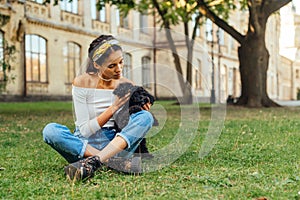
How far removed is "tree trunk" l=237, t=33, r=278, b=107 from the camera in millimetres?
15500

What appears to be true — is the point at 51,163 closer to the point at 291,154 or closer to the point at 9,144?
the point at 9,144

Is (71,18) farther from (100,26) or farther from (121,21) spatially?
(121,21)

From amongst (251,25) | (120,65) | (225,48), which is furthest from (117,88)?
(225,48)

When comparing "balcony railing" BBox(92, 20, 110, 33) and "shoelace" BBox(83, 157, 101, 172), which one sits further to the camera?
"balcony railing" BBox(92, 20, 110, 33)

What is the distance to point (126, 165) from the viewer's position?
3430 mm

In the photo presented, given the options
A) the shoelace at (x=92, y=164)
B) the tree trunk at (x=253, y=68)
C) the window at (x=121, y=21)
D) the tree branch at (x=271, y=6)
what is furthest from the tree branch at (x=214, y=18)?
the window at (x=121, y=21)

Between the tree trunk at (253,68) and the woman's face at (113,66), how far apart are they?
12464mm

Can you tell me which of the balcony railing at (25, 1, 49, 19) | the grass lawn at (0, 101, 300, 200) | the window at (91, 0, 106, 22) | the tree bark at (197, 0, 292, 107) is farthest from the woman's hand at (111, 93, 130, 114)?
the window at (91, 0, 106, 22)

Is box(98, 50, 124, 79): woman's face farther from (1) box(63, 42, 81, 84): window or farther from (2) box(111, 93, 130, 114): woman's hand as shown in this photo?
(1) box(63, 42, 81, 84): window

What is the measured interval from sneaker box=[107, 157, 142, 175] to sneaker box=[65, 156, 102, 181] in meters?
0.19

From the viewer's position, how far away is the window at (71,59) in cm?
2522

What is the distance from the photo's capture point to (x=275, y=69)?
5200cm

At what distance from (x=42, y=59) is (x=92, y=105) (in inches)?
820

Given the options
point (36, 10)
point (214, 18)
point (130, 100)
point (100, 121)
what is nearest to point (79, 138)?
point (100, 121)
